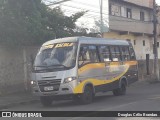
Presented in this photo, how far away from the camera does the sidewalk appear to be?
56.0 feet

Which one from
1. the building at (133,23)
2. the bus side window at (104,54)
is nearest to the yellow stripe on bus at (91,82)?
the bus side window at (104,54)

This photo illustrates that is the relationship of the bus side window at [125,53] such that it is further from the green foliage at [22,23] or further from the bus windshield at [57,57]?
the bus windshield at [57,57]

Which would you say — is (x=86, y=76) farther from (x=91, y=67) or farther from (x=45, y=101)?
(x=45, y=101)

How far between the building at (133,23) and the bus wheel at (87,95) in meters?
18.3

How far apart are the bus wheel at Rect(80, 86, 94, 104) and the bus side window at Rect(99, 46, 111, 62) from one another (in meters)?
2.15

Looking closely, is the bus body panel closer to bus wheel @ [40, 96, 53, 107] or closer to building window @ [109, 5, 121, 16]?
bus wheel @ [40, 96, 53, 107]

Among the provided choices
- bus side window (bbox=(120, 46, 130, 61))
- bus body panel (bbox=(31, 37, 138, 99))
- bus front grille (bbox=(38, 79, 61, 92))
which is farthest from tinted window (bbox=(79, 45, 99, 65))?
bus side window (bbox=(120, 46, 130, 61))

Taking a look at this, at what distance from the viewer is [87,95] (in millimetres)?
16344

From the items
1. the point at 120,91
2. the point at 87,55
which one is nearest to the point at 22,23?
the point at 87,55

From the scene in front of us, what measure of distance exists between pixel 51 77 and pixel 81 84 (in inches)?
49.7

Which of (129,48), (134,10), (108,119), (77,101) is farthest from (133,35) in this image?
(108,119)

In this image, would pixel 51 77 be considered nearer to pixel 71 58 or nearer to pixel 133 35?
pixel 71 58

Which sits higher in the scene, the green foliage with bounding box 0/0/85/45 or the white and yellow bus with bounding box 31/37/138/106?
the green foliage with bounding box 0/0/85/45

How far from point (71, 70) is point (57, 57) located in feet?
2.95
